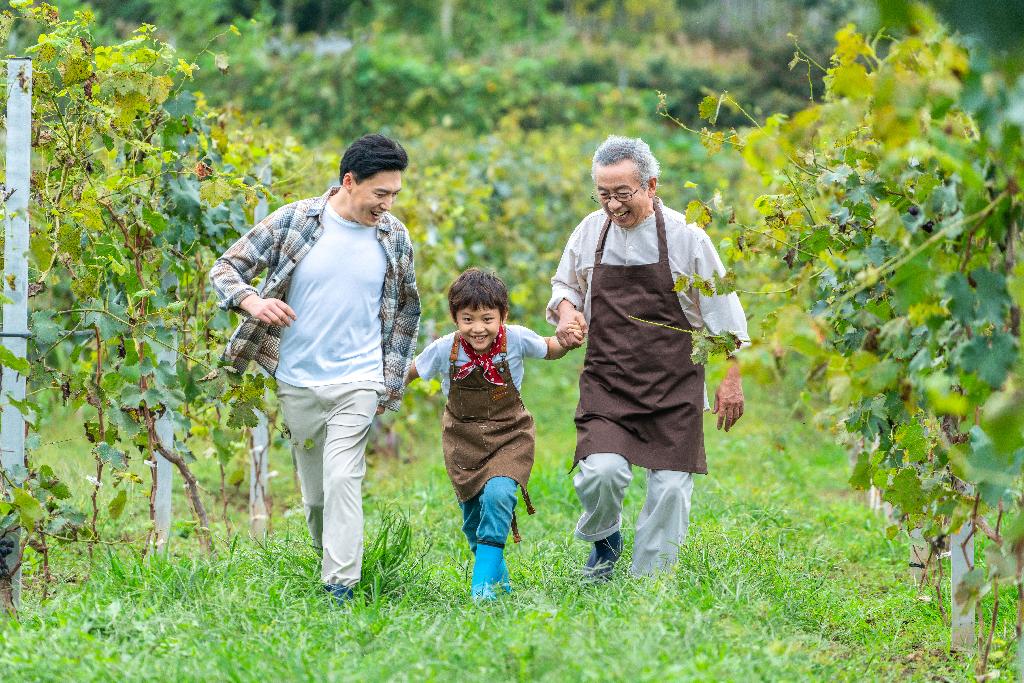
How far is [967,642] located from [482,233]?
23.6 ft

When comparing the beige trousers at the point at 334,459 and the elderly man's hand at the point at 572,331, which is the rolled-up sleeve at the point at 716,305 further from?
the beige trousers at the point at 334,459

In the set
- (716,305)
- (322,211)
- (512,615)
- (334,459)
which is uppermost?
(322,211)

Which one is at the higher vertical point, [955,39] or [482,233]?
[955,39]

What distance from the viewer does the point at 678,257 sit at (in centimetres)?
506

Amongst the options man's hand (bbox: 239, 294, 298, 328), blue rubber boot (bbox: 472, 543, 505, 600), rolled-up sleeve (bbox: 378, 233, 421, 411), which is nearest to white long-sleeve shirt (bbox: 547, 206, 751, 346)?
rolled-up sleeve (bbox: 378, 233, 421, 411)

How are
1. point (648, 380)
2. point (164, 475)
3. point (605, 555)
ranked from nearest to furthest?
point (648, 380) < point (605, 555) < point (164, 475)

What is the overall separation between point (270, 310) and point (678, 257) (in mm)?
1599

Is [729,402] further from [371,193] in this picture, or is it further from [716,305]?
[371,193]

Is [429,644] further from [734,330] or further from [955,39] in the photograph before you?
[955,39]

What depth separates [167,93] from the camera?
196 inches

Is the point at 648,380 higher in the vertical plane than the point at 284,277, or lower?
lower

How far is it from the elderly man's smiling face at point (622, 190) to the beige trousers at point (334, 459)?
3.71 ft

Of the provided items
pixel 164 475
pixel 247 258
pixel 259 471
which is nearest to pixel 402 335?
pixel 247 258

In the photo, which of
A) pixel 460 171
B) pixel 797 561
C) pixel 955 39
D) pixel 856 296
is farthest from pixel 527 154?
pixel 955 39
